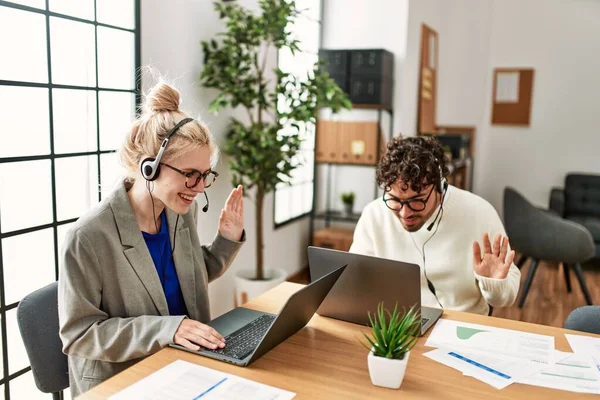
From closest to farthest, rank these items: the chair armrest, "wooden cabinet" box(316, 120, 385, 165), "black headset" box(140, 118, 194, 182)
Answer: "black headset" box(140, 118, 194, 182) < "wooden cabinet" box(316, 120, 385, 165) < the chair armrest

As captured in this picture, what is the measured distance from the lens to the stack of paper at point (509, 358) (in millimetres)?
1325

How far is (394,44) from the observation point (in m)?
4.57

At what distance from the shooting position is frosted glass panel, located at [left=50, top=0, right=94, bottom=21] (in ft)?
7.25

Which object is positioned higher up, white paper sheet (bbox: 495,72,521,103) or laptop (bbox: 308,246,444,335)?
white paper sheet (bbox: 495,72,521,103)

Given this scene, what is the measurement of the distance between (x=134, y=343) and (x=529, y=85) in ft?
19.6

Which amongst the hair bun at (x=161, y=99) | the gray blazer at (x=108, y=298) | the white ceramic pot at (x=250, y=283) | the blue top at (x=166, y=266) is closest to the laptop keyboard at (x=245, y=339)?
the gray blazer at (x=108, y=298)

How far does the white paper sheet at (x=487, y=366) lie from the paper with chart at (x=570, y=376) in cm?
2

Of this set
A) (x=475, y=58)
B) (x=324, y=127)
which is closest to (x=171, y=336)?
(x=324, y=127)

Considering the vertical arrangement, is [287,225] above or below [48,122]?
below

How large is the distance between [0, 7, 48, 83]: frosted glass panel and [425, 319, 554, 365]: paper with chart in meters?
1.76

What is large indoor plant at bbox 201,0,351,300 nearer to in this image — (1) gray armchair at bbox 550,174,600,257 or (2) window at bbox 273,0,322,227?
(2) window at bbox 273,0,322,227

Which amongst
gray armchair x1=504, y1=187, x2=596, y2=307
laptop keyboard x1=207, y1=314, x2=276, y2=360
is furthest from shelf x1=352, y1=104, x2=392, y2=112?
laptop keyboard x1=207, y1=314, x2=276, y2=360

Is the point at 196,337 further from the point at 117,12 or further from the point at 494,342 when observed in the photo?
the point at 117,12

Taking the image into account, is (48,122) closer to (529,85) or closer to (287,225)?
(287,225)
